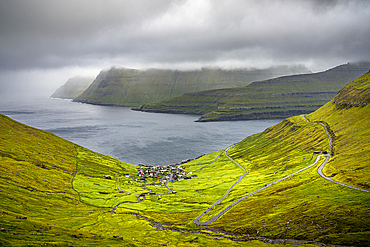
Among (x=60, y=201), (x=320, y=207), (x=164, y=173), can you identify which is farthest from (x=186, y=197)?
(x=320, y=207)

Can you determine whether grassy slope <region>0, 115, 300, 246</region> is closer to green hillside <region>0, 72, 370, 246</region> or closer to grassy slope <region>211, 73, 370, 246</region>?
green hillside <region>0, 72, 370, 246</region>

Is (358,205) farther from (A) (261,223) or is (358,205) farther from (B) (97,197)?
(B) (97,197)

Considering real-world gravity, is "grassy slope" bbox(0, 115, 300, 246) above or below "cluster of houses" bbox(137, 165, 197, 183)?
above

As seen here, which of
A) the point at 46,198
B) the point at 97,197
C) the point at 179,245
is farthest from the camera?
the point at 97,197

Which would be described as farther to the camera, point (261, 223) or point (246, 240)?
point (261, 223)

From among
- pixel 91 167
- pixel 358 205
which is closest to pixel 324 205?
pixel 358 205

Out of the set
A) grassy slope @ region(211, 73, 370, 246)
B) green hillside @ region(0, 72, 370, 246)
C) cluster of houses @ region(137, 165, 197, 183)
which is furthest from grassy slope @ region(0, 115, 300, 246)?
grassy slope @ region(211, 73, 370, 246)
